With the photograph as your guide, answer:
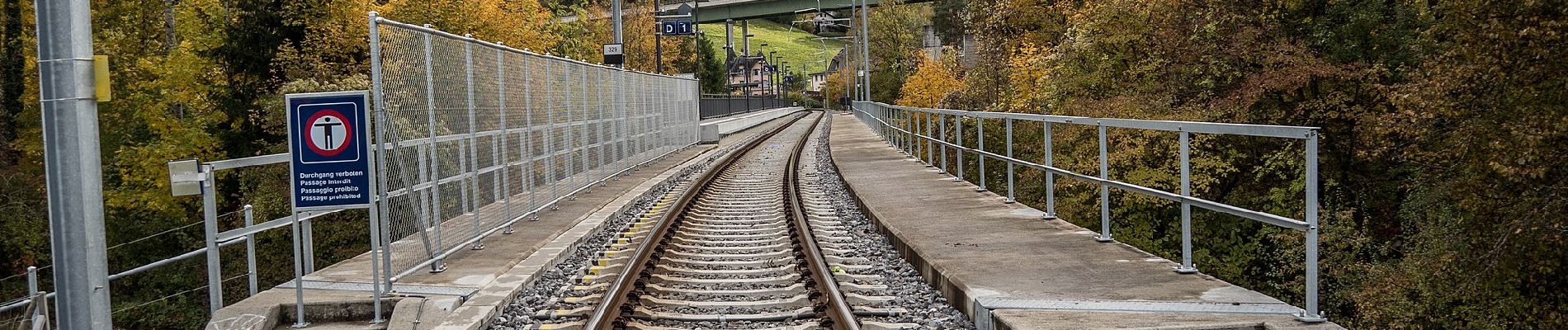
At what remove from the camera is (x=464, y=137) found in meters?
11.2

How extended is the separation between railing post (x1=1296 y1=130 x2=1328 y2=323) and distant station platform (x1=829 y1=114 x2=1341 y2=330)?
0.27 feet

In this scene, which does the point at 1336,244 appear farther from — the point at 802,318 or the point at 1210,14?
the point at 802,318

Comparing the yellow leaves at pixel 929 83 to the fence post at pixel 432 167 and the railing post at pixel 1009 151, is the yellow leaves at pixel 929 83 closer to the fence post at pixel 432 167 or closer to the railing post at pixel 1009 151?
the railing post at pixel 1009 151

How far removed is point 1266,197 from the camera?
25203 millimetres

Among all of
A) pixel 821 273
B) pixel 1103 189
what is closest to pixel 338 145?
pixel 821 273

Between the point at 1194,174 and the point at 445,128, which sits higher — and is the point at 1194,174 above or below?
below

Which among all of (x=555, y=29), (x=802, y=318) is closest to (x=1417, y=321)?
(x=802, y=318)

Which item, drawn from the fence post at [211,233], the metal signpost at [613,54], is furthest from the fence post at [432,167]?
the metal signpost at [613,54]

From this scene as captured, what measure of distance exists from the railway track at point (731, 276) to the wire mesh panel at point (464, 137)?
1.34 m

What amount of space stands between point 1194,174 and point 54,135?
24.0 metres

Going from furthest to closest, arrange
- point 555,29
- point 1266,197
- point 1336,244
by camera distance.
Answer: point 555,29
point 1266,197
point 1336,244

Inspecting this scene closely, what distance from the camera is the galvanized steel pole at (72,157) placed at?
561 centimetres

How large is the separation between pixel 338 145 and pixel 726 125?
143 ft

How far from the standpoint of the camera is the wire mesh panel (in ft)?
31.1
